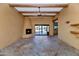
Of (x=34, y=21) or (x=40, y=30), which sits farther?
(x=34, y=21)

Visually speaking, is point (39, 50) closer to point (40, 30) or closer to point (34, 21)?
point (40, 30)

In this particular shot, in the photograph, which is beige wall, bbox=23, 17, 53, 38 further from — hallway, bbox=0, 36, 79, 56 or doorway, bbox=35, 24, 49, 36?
hallway, bbox=0, 36, 79, 56

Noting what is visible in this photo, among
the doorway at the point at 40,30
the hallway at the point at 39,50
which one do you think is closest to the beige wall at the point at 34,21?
the doorway at the point at 40,30

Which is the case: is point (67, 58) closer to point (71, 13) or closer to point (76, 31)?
point (76, 31)

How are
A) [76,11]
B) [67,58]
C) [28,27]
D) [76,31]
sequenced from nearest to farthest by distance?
[67,58] < [76,31] < [76,11] < [28,27]

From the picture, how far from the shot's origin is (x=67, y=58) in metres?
1.33

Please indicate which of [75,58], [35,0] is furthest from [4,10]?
[75,58]

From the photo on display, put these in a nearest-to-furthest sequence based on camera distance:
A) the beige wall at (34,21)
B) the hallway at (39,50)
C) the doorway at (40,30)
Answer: the hallway at (39,50) < the doorway at (40,30) < the beige wall at (34,21)

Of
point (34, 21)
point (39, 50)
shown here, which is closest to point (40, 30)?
point (34, 21)

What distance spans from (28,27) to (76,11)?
12.9 feet

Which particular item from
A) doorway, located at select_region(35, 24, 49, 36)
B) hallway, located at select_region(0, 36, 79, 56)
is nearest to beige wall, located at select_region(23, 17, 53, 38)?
doorway, located at select_region(35, 24, 49, 36)

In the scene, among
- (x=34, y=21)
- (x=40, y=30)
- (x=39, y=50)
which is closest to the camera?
(x=39, y=50)

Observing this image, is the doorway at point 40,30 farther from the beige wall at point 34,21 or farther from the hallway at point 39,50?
the hallway at point 39,50

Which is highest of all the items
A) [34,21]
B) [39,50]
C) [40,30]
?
[34,21]
